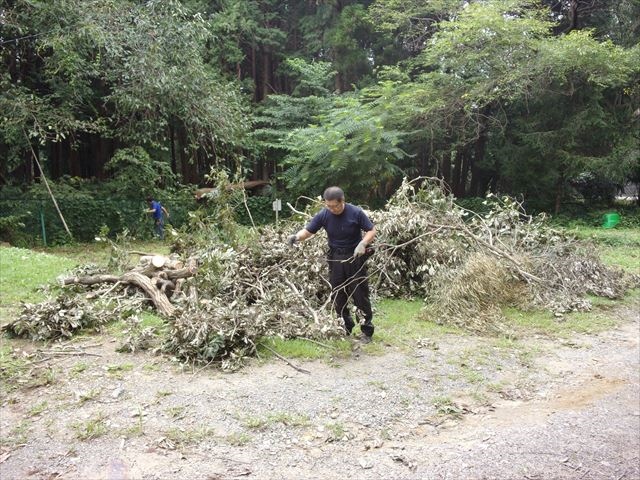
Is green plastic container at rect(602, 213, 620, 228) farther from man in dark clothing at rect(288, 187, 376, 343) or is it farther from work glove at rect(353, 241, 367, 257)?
work glove at rect(353, 241, 367, 257)

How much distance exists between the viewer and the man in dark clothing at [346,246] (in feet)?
16.7

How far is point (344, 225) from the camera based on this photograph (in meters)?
5.21

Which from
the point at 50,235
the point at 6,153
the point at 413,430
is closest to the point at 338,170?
the point at 50,235

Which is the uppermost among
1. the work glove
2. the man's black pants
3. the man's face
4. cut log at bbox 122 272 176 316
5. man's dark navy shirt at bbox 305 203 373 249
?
the man's face

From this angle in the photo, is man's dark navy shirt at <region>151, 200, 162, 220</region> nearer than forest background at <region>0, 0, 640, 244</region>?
No

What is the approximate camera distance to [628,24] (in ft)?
58.3

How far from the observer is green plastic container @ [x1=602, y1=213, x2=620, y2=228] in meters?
17.0

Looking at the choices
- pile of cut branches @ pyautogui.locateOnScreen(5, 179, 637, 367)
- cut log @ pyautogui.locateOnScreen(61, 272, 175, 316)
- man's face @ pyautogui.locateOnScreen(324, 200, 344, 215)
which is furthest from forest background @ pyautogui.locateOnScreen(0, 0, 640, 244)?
man's face @ pyautogui.locateOnScreen(324, 200, 344, 215)

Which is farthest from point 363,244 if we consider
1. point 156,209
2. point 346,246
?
point 156,209

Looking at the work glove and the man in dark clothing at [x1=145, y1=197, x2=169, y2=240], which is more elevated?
the work glove

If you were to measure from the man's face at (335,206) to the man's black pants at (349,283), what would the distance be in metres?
0.45

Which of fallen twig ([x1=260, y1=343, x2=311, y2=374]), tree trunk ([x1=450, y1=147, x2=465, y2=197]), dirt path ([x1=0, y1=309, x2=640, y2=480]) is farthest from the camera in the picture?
tree trunk ([x1=450, y1=147, x2=465, y2=197])

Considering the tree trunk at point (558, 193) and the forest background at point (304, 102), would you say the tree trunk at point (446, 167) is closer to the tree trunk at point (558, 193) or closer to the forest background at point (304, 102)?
the forest background at point (304, 102)

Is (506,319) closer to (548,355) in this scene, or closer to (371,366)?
(548,355)
